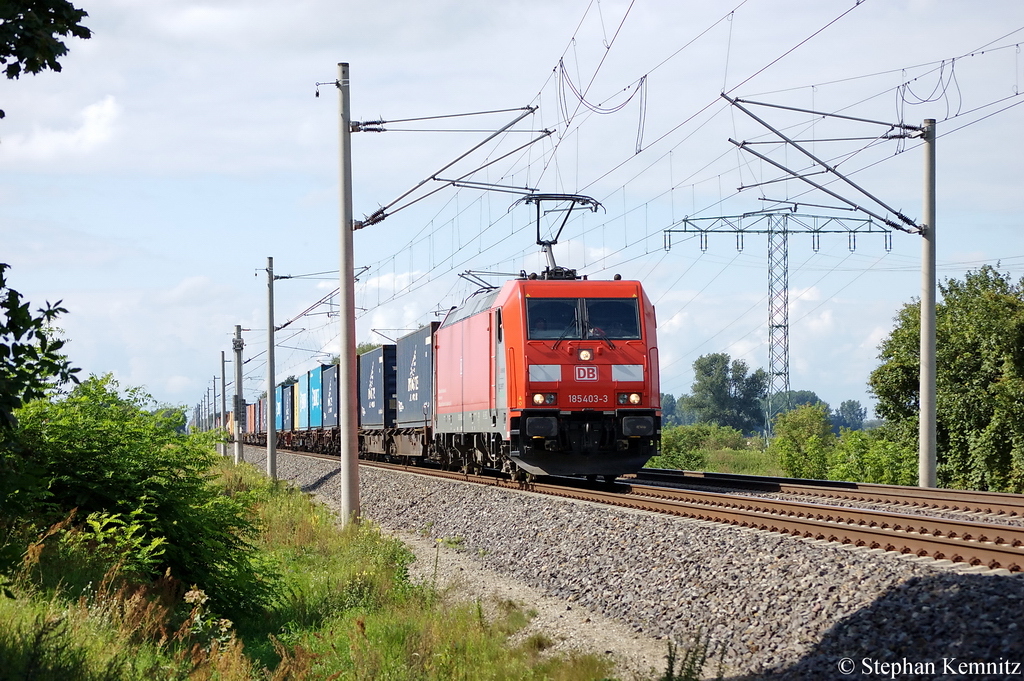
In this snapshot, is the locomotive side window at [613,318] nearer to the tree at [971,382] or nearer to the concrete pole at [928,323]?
the concrete pole at [928,323]

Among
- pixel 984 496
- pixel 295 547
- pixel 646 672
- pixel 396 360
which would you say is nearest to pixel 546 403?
pixel 295 547

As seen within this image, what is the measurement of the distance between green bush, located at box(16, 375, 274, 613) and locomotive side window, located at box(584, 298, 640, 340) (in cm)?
881

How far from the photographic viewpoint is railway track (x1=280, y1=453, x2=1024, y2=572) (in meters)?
9.32

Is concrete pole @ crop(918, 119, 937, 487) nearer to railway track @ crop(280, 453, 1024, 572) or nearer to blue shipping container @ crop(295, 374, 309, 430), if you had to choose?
railway track @ crop(280, 453, 1024, 572)

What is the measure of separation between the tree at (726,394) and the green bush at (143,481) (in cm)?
11654

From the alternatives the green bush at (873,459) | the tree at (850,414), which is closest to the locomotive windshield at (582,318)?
the green bush at (873,459)

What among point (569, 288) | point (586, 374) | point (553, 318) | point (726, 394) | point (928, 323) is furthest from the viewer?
point (726, 394)

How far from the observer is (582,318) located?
1800cm

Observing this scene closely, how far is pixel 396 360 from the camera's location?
32.1 meters

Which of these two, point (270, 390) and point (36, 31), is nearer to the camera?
point (36, 31)

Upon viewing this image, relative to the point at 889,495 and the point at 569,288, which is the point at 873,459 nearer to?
the point at 889,495

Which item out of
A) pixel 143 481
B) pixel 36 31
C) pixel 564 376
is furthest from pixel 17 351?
pixel 564 376

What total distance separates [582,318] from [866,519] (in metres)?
7.05

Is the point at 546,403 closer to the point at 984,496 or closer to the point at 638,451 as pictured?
the point at 638,451
